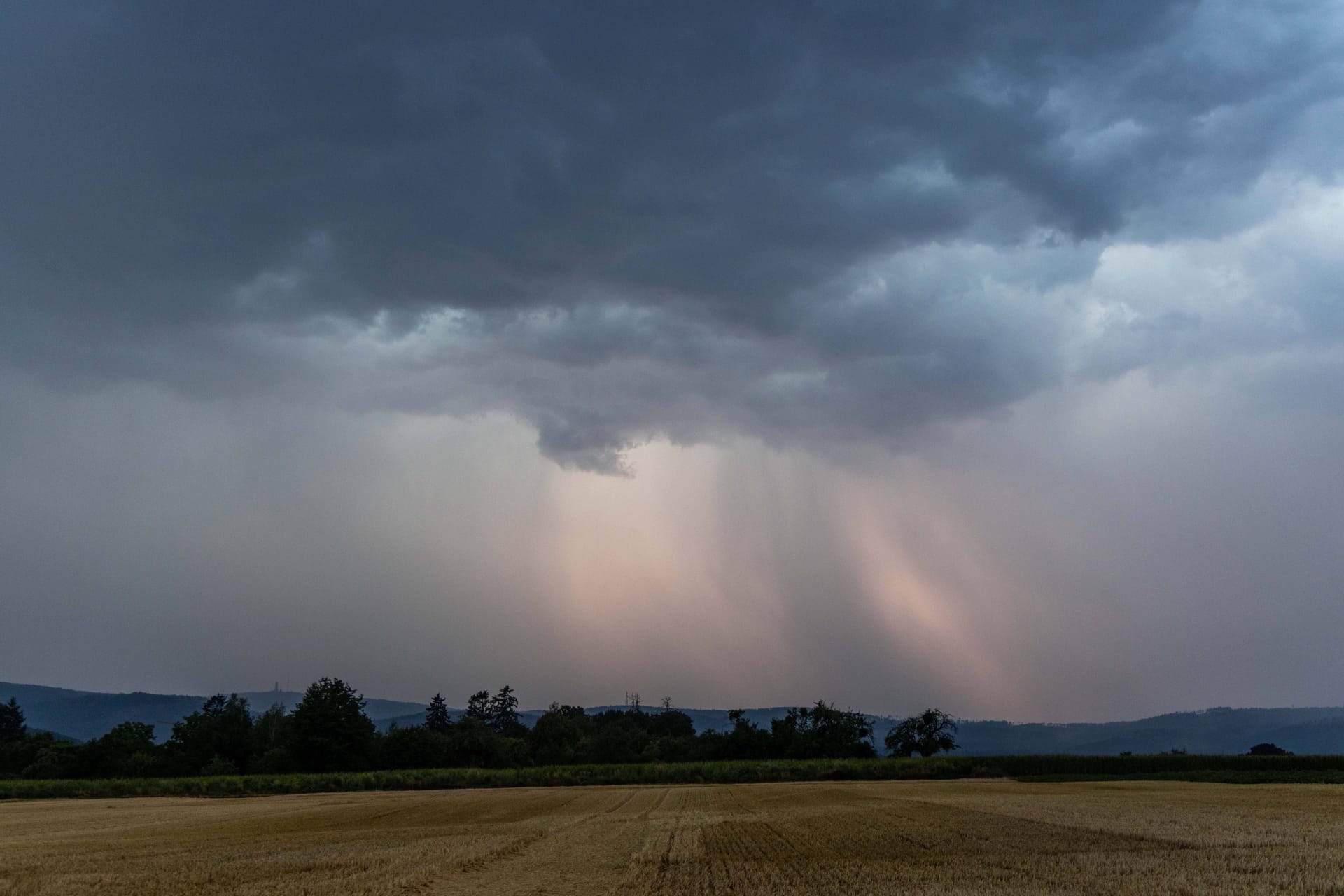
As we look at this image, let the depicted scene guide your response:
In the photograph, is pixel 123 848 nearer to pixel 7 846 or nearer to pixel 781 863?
pixel 7 846

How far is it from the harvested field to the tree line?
5094cm

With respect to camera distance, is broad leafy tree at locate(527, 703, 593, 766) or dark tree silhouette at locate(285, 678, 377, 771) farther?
broad leafy tree at locate(527, 703, 593, 766)

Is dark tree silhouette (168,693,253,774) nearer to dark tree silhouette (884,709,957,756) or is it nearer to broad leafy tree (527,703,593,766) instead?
broad leafy tree (527,703,593,766)

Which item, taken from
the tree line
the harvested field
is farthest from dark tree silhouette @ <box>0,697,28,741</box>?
the harvested field

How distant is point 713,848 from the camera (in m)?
25.4

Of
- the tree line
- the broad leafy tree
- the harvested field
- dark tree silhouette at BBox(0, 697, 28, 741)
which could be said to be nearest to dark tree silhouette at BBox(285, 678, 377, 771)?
the tree line

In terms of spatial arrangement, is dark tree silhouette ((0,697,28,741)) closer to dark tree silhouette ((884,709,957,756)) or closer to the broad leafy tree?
the broad leafy tree

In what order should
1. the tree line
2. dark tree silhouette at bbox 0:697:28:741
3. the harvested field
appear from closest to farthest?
the harvested field
the tree line
dark tree silhouette at bbox 0:697:28:741

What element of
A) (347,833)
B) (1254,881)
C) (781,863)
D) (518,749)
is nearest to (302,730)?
(518,749)

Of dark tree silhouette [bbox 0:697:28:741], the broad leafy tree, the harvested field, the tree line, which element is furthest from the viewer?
dark tree silhouette [bbox 0:697:28:741]

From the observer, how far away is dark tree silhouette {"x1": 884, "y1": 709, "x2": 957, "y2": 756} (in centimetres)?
11519

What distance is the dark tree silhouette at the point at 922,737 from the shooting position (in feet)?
378

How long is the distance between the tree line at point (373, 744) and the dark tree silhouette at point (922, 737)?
0.39 ft

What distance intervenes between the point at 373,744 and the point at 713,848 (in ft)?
277
